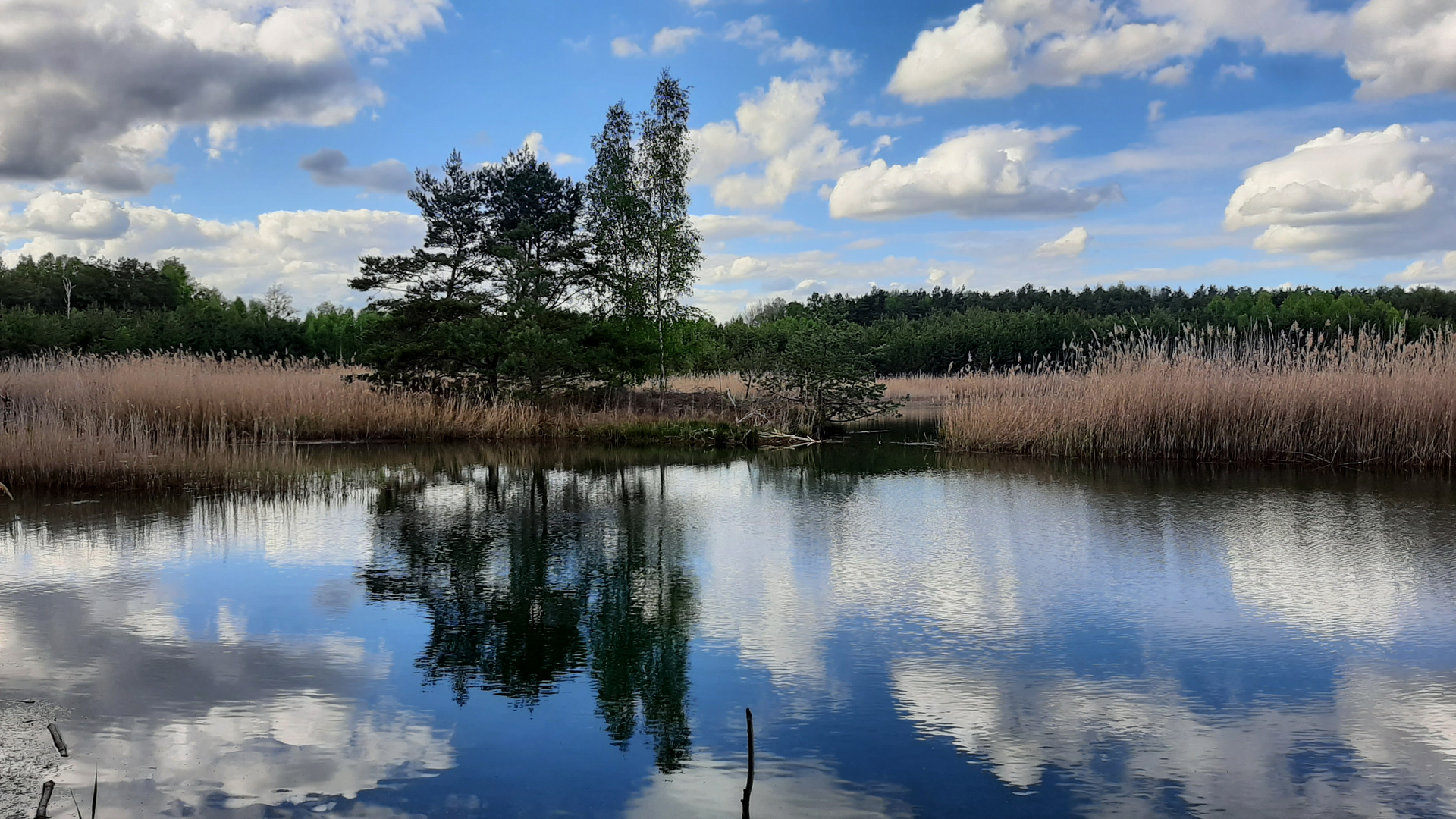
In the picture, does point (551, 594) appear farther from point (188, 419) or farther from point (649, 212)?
point (649, 212)

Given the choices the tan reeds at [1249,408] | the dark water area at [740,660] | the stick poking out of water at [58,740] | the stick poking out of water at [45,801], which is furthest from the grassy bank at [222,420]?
the stick poking out of water at [45,801]

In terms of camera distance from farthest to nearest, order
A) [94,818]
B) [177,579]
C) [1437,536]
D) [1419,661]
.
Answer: [1437,536], [177,579], [1419,661], [94,818]

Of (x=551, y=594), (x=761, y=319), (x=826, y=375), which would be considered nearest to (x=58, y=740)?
(x=551, y=594)

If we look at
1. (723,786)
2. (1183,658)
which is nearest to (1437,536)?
(1183,658)

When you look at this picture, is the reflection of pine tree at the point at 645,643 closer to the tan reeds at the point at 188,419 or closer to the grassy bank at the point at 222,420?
the grassy bank at the point at 222,420

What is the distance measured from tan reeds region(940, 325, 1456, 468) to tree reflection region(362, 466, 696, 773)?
20.5 ft

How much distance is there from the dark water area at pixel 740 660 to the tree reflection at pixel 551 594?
0.03m

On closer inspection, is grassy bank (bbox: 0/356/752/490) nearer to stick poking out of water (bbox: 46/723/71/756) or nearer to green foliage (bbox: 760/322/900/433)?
green foliage (bbox: 760/322/900/433)

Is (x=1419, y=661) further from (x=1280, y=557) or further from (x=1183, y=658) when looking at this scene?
(x=1280, y=557)

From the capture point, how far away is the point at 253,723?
10.5ft

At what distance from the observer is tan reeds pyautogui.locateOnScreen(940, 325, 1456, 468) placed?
34.1ft

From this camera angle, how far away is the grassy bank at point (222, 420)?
8.56 meters

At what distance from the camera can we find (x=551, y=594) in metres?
4.89

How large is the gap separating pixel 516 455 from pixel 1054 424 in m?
7.21
